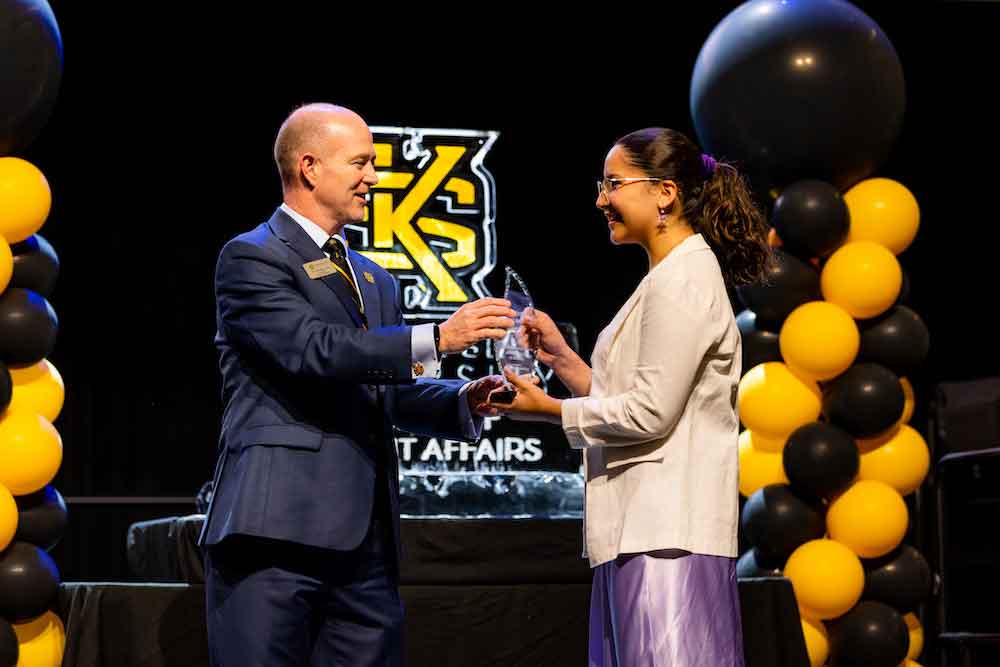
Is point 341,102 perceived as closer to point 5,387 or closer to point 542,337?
point 5,387

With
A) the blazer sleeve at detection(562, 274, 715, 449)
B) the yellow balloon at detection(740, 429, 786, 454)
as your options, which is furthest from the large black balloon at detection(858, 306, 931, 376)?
the blazer sleeve at detection(562, 274, 715, 449)

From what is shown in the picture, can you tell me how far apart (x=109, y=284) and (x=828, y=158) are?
12.0 feet

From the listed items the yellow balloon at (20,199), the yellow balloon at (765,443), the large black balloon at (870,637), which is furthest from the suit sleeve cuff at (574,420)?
the large black balloon at (870,637)

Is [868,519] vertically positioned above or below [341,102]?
below

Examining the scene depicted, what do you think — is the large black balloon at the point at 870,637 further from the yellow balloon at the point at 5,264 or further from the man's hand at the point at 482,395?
the yellow balloon at the point at 5,264

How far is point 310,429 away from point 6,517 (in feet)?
5.85

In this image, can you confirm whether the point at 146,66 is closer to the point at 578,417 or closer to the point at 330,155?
the point at 330,155

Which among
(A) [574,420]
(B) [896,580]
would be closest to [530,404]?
(A) [574,420]

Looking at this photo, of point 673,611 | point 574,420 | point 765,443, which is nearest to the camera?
point 673,611

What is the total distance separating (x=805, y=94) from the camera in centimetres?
445

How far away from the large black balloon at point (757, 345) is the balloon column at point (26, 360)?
2465 millimetres

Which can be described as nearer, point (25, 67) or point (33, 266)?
point (25, 67)

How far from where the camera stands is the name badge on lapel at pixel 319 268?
96.9 inches

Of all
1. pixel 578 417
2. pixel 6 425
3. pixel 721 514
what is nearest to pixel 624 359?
pixel 578 417
